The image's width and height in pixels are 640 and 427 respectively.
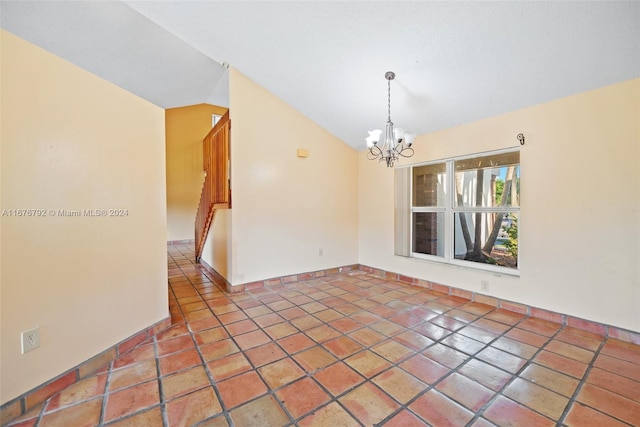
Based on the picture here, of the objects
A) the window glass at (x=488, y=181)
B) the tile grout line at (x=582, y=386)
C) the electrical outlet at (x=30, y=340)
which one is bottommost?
the tile grout line at (x=582, y=386)

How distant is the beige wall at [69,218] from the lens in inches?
56.3

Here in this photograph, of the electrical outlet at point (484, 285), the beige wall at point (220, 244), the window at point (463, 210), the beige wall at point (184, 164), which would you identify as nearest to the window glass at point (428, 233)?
the window at point (463, 210)

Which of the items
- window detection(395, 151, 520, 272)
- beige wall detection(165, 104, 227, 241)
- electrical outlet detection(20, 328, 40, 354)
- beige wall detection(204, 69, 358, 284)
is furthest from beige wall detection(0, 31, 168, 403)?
beige wall detection(165, 104, 227, 241)

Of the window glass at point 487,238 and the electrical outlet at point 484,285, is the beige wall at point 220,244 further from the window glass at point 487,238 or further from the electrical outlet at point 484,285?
the electrical outlet at point 484,285

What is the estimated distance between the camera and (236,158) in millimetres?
3480

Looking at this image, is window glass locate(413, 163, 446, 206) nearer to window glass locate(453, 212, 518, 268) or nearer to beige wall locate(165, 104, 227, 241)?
window glass locate(453, 212, 518, 268)

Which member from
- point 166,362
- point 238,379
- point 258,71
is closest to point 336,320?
point 238,379

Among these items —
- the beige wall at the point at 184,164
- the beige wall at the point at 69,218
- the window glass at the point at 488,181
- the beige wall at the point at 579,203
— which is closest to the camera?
the beige wall at the point at 69,218

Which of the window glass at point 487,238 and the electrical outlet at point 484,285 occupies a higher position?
the window glass at point 487,238

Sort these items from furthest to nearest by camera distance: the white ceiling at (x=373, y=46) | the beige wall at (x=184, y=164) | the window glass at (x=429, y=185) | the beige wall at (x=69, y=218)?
the beige wall at (x=184, y=164)
the window glass at (x=429, y=185)
the white ceiling at (x=373, y=46)
the beige wall at (x=69, y=218)

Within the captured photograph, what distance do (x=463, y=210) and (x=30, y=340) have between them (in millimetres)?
4141

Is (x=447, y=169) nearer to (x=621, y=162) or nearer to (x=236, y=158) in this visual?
(x=621, y=162)

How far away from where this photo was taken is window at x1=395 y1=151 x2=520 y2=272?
122 inches

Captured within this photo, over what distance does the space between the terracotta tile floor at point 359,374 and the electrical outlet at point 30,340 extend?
0.33 metres
